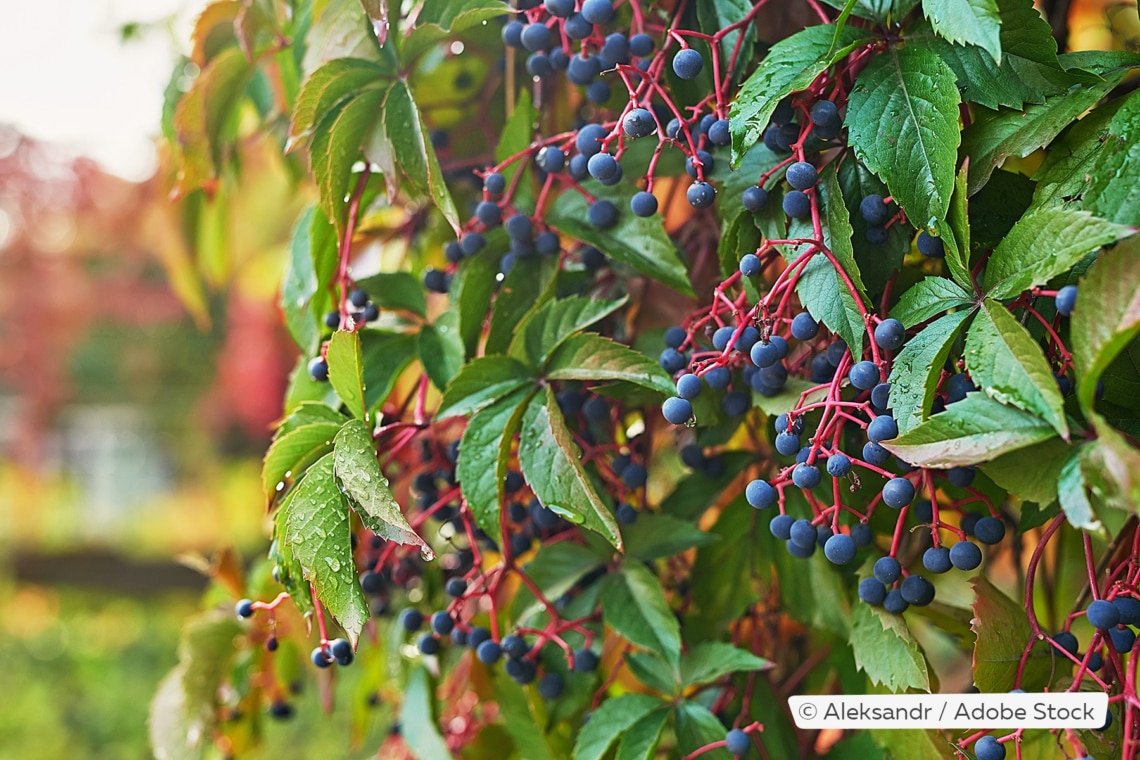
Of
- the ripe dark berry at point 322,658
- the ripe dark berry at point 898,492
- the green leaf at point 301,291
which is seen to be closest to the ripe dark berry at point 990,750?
the ripe dark berry at point 898,492

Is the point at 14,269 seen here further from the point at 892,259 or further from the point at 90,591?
the point at 892,259

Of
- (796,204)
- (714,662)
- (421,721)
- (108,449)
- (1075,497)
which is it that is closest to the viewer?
(1075,497)

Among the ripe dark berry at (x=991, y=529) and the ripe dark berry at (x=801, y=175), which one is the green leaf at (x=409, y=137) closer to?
the ripe dark berry at (x=801, y=175)

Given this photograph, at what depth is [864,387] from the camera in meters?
0.38

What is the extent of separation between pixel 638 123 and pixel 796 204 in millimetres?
82

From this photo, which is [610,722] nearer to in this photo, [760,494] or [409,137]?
[760,494]

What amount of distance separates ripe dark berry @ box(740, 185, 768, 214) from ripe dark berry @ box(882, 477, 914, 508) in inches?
5.6

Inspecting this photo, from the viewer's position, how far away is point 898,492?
1.23ft

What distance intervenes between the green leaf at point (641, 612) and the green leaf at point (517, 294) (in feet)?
0.51

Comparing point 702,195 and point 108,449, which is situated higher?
point 702,195

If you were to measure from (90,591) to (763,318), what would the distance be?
4.20 meters

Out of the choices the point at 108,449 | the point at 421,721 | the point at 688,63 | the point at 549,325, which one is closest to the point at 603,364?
the point at 549,325

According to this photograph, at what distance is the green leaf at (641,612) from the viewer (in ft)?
1.66

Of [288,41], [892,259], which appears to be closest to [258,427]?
[288,41]
